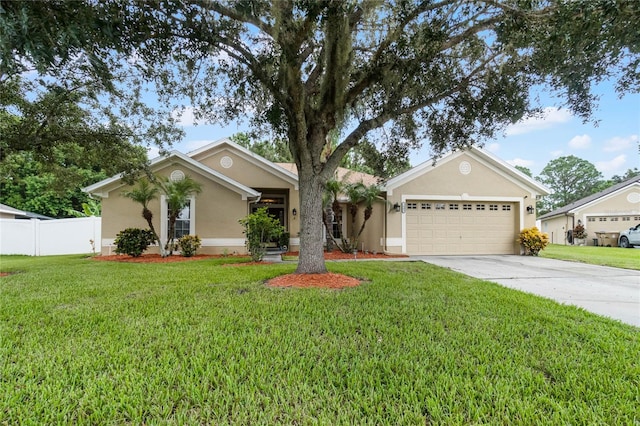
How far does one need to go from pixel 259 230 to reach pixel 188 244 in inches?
140

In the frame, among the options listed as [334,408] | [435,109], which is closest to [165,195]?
[435,109]

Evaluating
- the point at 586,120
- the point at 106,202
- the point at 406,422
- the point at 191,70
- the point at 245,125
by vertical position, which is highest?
the point at 191,70

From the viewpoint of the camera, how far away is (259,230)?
404 inches

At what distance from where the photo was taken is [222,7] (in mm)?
5645

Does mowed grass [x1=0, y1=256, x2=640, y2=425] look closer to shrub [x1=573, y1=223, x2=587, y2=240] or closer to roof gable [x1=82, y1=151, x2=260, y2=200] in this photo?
roof gable [x1=82, y1=151, x2=260, y2=200]

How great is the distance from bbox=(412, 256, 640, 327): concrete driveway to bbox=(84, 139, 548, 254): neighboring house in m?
2.96

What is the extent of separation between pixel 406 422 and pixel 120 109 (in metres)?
10.6

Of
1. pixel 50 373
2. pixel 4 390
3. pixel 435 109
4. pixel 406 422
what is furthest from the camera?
pixel 435 109

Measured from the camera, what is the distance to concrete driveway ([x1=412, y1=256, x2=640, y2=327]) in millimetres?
5277

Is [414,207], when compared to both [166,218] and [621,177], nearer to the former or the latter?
[166,218]

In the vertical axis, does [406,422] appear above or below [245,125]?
below

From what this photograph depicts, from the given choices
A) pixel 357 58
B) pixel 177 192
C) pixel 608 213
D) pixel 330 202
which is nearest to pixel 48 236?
pixel 177 192

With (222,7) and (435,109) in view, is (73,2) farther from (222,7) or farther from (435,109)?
(435,109)

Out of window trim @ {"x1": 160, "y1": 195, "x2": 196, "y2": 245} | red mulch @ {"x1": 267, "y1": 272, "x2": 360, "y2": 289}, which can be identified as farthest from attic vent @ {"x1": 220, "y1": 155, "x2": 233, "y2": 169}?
red mulch @ {"x1": 267, "y1": 272, "x2": 360, "y2": 289}
